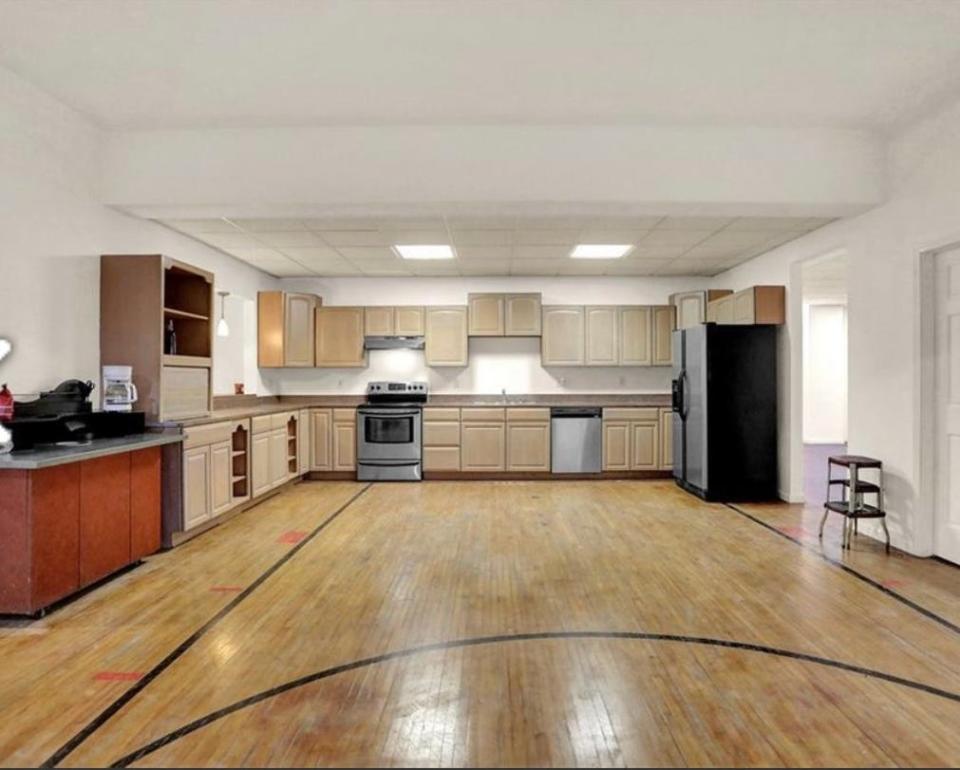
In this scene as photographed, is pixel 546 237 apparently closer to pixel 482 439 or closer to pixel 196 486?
pixel 482 439

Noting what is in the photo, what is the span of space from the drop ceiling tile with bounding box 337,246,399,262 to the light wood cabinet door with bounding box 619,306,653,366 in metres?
2.99

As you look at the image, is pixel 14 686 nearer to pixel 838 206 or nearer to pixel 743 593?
pixel 743 593

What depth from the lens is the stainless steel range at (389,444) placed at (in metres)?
6.68

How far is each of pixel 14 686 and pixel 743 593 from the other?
340 cm

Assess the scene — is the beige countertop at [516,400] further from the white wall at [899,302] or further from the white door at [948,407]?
the white door at [948,407]

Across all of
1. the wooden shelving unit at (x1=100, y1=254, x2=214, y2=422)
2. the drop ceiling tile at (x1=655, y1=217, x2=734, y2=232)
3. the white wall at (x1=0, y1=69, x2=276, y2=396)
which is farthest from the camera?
the drop ceiling tile at (x1=655, y1=217, x2=734, y2=232)

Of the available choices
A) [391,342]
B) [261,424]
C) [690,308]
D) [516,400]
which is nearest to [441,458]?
[516,400]

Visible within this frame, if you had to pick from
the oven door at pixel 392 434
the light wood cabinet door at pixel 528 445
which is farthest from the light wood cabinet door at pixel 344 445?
the light wood cabinet door at pixel 528 445

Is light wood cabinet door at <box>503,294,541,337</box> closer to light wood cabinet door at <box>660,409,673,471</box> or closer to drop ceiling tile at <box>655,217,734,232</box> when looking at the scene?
light wood cabinet door at <box>660,409,673,471</box>

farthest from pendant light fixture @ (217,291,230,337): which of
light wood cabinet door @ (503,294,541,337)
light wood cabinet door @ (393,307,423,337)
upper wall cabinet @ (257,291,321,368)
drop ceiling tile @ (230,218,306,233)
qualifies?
light wood cabinet door @ (503,294,541,337)

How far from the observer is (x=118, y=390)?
151 inches

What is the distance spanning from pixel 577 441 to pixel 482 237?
2814 mm

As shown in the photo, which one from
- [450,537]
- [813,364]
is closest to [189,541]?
[450,537]

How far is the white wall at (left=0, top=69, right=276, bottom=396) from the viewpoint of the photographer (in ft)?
10.6
